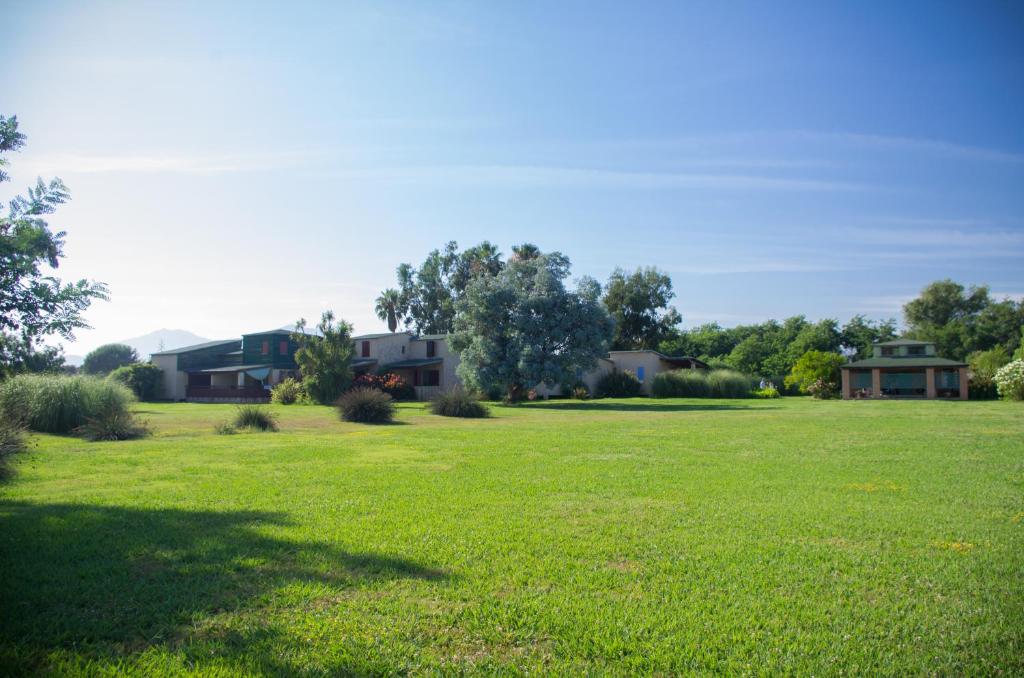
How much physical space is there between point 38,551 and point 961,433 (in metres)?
18.6

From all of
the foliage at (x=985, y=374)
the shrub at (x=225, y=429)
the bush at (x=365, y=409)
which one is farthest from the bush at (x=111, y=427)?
the foliage at (x=985, y=374)

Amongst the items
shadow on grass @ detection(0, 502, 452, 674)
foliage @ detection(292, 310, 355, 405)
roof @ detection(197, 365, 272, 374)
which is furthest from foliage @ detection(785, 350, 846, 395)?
shadow on grass @ detection(0, 502, 452, 674)

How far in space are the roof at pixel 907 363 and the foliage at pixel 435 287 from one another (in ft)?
108

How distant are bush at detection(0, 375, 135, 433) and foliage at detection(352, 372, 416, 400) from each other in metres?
22.6

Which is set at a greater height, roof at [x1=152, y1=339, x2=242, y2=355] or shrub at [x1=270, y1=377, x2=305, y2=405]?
→ roof at [x1=152, y1=339, x2=242, y2=355]

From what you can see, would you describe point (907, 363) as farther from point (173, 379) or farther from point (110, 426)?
point (173, 379)

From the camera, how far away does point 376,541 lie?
19.4 feet

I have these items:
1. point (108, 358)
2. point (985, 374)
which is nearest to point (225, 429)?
point (985, 374)

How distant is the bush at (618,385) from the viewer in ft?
158

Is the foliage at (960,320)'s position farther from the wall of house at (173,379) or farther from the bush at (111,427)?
the wall of house at (173,379)

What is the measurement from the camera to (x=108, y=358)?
76750 millimetres

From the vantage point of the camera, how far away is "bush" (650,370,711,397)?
4566 cm

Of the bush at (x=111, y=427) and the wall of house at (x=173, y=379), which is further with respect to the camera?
the wall of house at (x=173, y=379)

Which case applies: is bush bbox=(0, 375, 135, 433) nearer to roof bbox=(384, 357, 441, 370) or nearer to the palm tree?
roof bbox=(384, 357, 441, 370)
